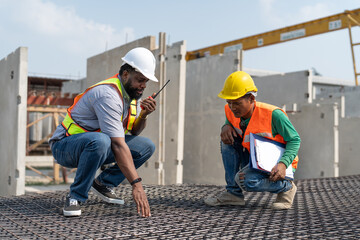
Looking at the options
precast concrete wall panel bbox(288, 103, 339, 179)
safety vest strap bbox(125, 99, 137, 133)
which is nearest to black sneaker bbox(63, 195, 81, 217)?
safety vest strap bbox(125, 99, 137, 133)

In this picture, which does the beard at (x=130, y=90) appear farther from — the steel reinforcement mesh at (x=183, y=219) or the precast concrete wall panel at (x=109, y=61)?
the precast concrete wall panel at (x=109, y=61)

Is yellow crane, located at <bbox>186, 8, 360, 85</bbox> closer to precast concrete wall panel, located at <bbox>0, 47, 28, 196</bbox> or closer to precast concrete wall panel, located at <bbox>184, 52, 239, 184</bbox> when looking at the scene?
precast concrete wall panel, located at <bbox>184, 52, 239, 184</bbox>

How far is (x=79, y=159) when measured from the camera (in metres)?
2.78

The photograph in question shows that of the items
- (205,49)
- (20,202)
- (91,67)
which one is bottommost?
(20,202)

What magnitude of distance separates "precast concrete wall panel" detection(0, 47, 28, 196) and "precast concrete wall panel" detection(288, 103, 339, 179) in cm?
558

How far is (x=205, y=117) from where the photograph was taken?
26.4 feet

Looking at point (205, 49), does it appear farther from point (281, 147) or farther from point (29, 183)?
point (281, 147)

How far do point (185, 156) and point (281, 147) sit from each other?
19.0 feet

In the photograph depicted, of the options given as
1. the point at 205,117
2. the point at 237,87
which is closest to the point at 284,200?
the point at 237,87

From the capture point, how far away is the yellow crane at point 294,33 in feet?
43.2

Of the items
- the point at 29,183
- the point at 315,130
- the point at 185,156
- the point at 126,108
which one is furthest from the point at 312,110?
the point at 29,183

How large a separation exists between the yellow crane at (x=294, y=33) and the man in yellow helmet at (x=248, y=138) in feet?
37.8

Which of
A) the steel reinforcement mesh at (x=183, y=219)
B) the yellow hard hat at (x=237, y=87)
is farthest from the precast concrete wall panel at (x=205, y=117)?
the yellow hard hat at (x=237, y=87)

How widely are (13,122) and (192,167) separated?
13.3 feet
